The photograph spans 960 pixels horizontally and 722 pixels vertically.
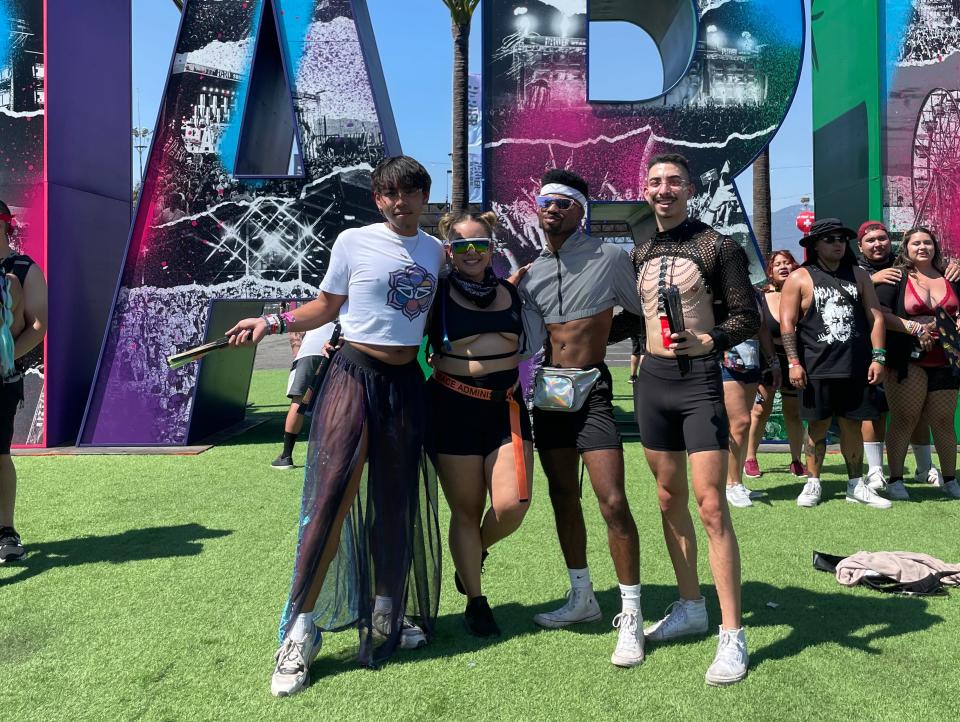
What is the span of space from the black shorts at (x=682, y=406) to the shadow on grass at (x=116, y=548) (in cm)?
302

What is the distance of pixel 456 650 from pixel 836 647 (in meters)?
1.64

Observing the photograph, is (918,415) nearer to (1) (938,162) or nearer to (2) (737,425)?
(2) (737,425)

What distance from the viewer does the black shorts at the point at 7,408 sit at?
15.9ft

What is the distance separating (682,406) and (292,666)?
74.7 inches

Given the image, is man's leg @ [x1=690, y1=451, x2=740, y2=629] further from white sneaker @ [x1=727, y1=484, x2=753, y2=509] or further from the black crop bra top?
white sneaker @ [x1=727, y1=484, x2=753, y2=509]

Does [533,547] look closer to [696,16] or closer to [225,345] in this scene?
[225,345]

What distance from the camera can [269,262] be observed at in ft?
28.2

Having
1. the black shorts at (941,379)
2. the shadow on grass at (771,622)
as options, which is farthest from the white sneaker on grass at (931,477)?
the shadow on grass at (771,622)

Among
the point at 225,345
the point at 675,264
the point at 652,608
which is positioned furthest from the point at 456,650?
the point at 675,264

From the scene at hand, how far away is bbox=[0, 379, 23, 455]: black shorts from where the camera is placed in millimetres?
4840

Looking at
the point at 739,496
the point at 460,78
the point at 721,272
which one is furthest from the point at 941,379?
the point at 460,78

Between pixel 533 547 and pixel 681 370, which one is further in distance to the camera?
pixel 533 547

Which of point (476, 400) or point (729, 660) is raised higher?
point (476, 400)

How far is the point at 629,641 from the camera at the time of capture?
3371mm
